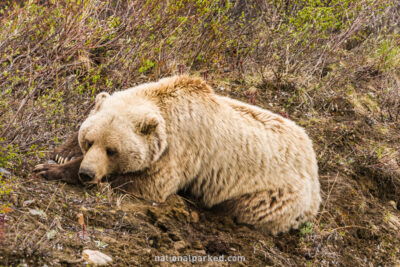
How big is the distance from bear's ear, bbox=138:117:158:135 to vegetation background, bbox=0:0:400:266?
601mm

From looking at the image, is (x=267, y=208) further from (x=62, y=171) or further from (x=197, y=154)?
(x=62, y=171)

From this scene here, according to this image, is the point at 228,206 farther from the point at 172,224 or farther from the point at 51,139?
the point at 51,139

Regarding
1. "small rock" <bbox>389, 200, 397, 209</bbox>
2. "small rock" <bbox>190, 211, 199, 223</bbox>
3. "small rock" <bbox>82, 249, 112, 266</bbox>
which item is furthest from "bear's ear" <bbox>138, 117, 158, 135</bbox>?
"small rock" <bbox>389, 200, 397, 209</bbox>

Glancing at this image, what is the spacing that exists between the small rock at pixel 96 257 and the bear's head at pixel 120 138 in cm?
101

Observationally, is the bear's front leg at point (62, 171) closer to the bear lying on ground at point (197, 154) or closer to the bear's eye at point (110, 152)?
the bear lying on ground at point (197, 154)

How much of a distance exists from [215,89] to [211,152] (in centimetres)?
221

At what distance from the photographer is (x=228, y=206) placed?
14.4 feet

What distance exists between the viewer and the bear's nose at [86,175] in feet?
11.7

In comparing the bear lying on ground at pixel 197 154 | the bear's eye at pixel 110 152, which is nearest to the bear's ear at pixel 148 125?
the bear lying on ground at pixel 197 154

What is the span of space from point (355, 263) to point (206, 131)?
205 centimetres

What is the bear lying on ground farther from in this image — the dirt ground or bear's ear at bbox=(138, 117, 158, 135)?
the dirt ground

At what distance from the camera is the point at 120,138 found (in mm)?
3762

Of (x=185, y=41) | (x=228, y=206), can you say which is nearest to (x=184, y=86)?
(x=228, y=206)

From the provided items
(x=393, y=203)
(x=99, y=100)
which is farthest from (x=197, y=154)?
(x=393, y=203)
